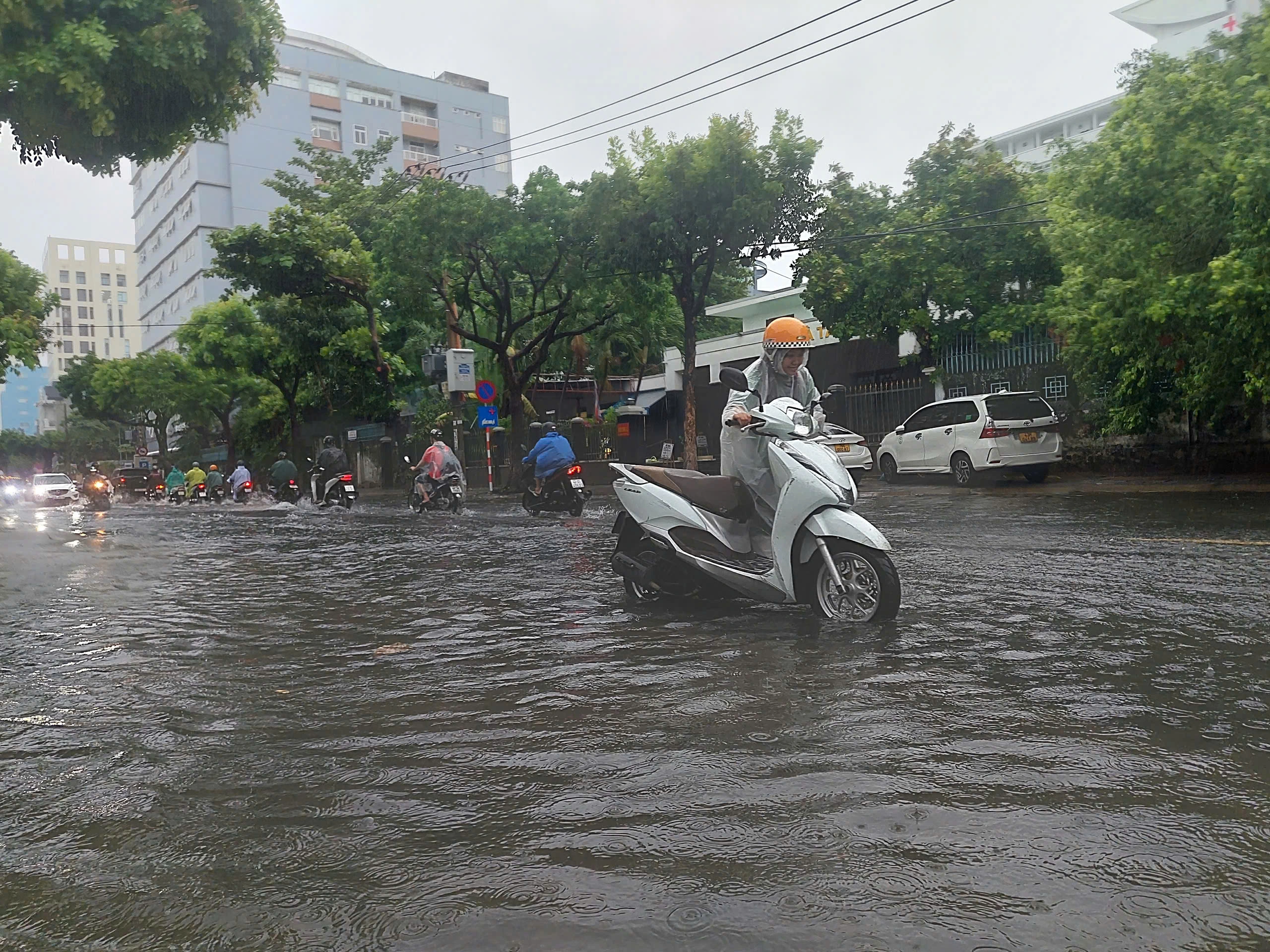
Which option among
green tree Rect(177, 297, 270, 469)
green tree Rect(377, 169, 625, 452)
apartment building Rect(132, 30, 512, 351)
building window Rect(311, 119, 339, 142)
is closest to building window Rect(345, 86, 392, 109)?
apartment building Rect(132, 30, 512, 351)

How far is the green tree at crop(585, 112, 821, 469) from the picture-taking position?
21844 mm

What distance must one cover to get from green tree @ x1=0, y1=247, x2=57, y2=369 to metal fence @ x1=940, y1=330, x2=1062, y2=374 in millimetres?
25078

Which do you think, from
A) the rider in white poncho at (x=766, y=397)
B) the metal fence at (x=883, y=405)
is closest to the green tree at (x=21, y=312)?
the metal fence at (x=883, y=405)

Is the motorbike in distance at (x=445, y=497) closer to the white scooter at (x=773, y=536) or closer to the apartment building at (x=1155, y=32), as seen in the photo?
the white scooter at (x=773, y=536)

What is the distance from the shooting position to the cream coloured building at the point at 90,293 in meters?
136

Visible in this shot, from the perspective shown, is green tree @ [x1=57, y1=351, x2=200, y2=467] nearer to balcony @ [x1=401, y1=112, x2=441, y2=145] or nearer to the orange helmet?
balcony @ [x1=401, y1=112, x2=441, y2=145]

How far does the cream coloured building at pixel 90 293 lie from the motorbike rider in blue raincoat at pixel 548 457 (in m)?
133

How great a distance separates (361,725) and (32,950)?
1.86 metres

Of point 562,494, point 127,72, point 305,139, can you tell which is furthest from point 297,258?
point 305,139

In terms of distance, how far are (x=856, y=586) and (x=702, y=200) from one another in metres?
17.7

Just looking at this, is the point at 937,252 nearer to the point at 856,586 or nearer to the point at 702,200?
the point at 702,200

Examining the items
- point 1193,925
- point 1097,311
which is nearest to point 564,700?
point 1193,925

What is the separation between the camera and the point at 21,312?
31.1 m

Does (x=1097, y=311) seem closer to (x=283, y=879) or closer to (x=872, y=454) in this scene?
(x=872, y=454)
